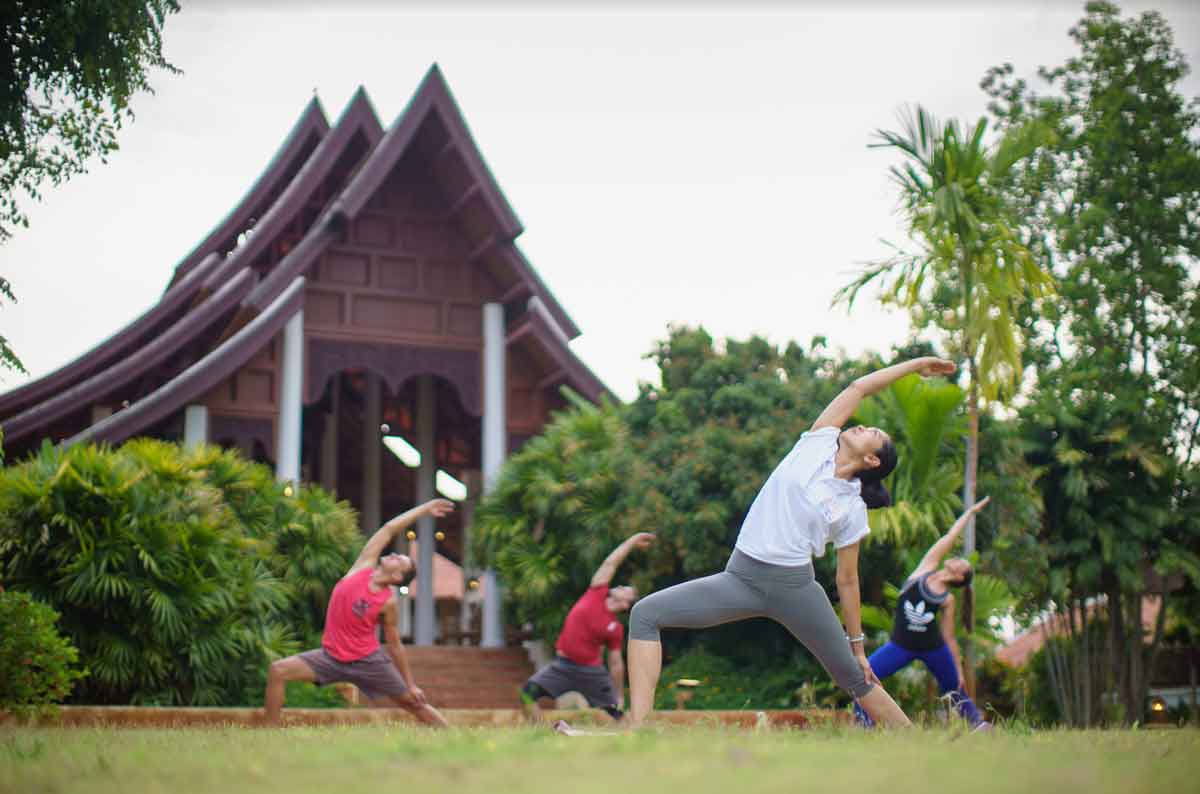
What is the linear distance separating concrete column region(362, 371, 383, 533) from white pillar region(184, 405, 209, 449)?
558cm

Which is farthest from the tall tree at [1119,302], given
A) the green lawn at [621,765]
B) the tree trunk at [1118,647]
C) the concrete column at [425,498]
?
the green lawn at [621,765]

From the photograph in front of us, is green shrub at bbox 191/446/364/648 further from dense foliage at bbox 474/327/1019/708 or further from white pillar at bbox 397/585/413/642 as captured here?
white pillar at bbox 397/585/413/642

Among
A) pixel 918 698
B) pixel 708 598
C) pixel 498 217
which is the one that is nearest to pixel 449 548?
pixel 498 217

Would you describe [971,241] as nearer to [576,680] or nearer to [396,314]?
[576,680]

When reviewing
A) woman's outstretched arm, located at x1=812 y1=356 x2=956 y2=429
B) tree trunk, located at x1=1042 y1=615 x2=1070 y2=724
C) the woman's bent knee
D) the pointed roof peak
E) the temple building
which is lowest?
tree trunk, located at x1=1042 y1=615 x2=1070 y2=724

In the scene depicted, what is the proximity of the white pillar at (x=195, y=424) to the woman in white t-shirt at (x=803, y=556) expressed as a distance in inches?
544

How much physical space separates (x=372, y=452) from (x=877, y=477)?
19.1 metres

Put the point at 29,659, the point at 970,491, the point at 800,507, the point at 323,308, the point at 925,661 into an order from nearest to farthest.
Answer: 1. the point at 800,507
2. the point at 925,661
3. the point at 29,659
4. the point at 970,491
5. the point at 323,308

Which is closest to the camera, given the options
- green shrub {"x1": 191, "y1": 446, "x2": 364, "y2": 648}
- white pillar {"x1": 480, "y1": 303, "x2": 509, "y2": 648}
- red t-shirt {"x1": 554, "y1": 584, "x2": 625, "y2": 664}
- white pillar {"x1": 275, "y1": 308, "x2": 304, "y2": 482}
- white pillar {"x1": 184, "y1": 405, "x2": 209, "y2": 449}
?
red t-shirt {"x1": 554, "y1": 584, "x2": 625, "y2": 664}

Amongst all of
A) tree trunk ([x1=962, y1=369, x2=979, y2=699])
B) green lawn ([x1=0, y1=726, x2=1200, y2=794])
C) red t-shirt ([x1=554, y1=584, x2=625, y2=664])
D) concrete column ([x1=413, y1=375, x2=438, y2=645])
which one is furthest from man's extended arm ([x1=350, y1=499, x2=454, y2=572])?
concrete column ([x1=413, y1=375, x2=438, y2=645])

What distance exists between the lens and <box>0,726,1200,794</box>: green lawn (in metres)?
3.99

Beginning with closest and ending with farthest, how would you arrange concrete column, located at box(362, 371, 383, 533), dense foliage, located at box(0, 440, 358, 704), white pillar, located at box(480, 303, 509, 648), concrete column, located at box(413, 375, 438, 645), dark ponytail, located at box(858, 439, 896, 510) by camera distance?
dark ponytail, located at box(858, 439, 896, 510) → dense foliage, located at box(0, 440, 358, 704) → white pillar, located at box(480, 303, 509, 648) → concrete column, located at box(413, 375, 438, 645) → concrete column, located at box(362, 371, 383, 533)

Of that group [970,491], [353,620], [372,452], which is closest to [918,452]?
[970,491]

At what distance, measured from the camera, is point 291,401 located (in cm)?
2014
